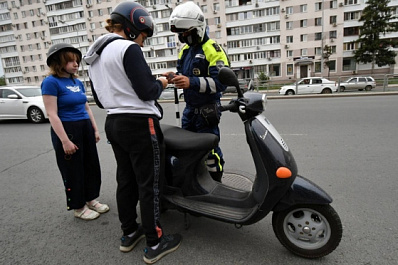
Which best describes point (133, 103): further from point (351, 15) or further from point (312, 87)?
point (351, 15)

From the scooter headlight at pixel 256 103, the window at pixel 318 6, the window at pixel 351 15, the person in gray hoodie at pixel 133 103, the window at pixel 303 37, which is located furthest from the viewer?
the window at pixel 303 37

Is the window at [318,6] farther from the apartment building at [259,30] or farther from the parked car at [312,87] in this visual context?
the parked car at [312,87]

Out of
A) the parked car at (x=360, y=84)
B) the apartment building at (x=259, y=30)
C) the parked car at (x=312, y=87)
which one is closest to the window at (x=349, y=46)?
the apartment building at (x=259, y=30)

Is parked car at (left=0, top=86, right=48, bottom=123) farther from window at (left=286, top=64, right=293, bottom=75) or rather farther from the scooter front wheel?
window at (left=286, top=64, right=293, bottom=75)

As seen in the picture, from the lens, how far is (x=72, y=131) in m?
2.65

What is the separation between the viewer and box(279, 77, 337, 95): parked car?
17983 millimetres

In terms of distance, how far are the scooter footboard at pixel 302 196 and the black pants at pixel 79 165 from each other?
198cm

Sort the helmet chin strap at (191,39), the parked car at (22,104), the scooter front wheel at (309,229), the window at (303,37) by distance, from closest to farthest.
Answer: the scooter front wheel at (309,229) → the helmet chin strap at (191,39) → the parked car at (22,104) → the window at (303,37)

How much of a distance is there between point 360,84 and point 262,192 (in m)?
20.2

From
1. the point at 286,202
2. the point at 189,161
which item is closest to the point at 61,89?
the point at 189,161

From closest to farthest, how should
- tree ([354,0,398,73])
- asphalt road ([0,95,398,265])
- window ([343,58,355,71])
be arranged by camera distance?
asphalt road ([0,95,398,265]) < tree ([354,0,398,73]) < window ([343,58,355,71])

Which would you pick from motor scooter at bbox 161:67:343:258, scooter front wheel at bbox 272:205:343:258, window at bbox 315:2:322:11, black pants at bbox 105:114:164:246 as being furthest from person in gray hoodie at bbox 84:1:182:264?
window at bbox 315:2:322:11

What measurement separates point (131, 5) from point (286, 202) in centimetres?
187

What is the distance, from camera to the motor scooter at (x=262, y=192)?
6.42 ft
